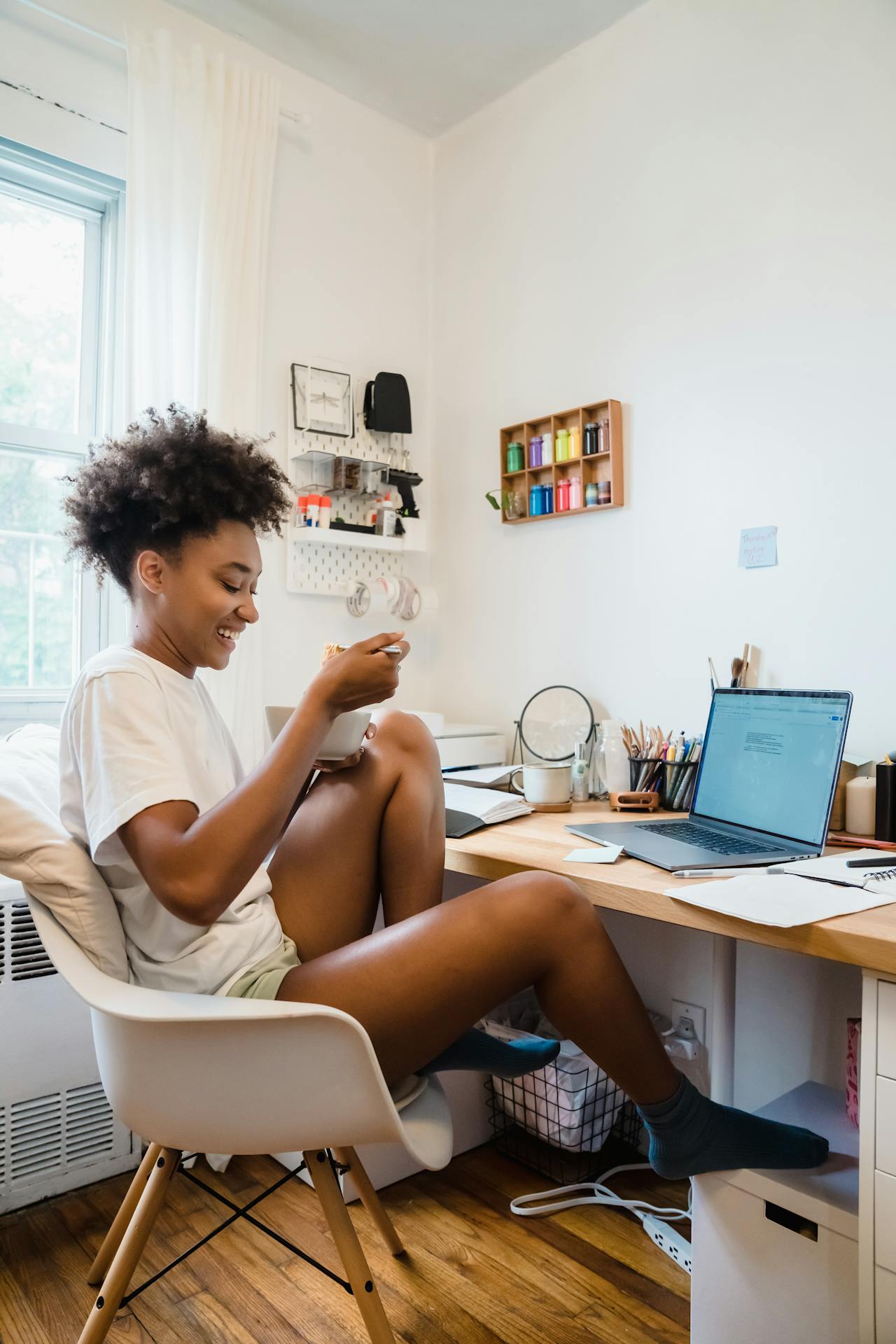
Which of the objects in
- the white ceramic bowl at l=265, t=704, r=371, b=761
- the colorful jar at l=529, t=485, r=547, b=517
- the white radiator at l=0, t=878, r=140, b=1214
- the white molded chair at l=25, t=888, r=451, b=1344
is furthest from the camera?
the colorful jar at l=529, t=485, r=547, b=517

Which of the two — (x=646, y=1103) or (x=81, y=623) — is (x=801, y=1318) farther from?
(x=81, y=623)

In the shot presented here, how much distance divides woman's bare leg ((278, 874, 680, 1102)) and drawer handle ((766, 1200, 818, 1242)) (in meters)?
0.18

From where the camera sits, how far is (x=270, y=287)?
2268 mm

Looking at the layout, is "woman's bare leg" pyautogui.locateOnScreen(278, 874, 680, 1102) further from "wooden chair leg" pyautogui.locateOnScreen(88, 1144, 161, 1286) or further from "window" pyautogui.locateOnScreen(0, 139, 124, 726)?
"window" pyautogui.locateOnScreen(0, 139, 124, 726)

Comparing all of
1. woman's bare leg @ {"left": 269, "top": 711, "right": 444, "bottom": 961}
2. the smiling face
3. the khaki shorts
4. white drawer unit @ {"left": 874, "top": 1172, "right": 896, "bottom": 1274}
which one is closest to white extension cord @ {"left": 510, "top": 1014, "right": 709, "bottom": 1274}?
white drawer unit @ {"left": 874, "top": 1172, "right": 896, "bottom": 1274}

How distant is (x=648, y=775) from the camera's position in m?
1.79

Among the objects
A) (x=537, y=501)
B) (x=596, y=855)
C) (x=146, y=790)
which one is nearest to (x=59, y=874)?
(x=146, y=790)

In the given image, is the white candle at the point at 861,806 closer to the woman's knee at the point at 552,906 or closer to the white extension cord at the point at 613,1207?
the woman's knee at the point at 552,906

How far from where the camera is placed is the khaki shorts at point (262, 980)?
1.04m

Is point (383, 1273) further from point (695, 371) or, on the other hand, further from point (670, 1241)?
point (695, 371)

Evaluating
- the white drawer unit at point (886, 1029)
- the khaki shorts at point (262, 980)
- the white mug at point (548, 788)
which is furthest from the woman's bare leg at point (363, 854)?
the white drawer unit at point (886, 1029)

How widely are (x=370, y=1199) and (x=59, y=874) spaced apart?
719 millimetres

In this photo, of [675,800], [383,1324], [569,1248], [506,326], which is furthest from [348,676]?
[506,326]

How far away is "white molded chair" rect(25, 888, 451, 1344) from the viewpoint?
869 mm
